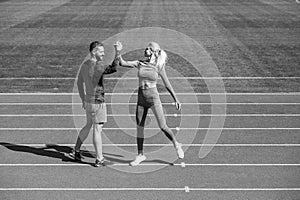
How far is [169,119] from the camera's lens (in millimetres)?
13250

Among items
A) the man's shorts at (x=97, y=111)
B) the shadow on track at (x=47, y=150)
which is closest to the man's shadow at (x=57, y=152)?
the shadow on track at (x=47, y=150)

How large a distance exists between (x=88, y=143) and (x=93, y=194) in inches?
108

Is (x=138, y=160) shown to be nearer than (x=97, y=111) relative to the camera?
No

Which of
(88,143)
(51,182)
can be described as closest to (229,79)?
(88,143)

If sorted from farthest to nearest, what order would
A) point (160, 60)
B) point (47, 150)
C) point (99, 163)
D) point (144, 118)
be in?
point (47, 150), point (144, 118), point (99, 163), point (160, 60)

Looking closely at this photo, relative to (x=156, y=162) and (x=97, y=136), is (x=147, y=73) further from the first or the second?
(x=156, y=162)

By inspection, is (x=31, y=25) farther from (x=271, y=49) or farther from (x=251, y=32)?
(x=271, y=49)

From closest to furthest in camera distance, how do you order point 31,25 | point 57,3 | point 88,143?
point 88,143 < point 31,25 < point 57,3

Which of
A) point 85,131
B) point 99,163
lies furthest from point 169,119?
point 99,163

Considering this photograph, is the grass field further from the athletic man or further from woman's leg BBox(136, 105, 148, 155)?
the athletic man

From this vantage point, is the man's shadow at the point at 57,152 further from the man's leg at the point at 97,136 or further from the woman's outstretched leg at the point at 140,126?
the man's leg at the point at 97,136

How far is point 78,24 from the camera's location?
30547 millimetres

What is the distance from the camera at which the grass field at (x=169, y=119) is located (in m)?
9.11

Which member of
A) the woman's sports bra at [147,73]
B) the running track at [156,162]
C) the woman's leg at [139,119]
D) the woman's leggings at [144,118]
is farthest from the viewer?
the woman's leg at [139,119]
